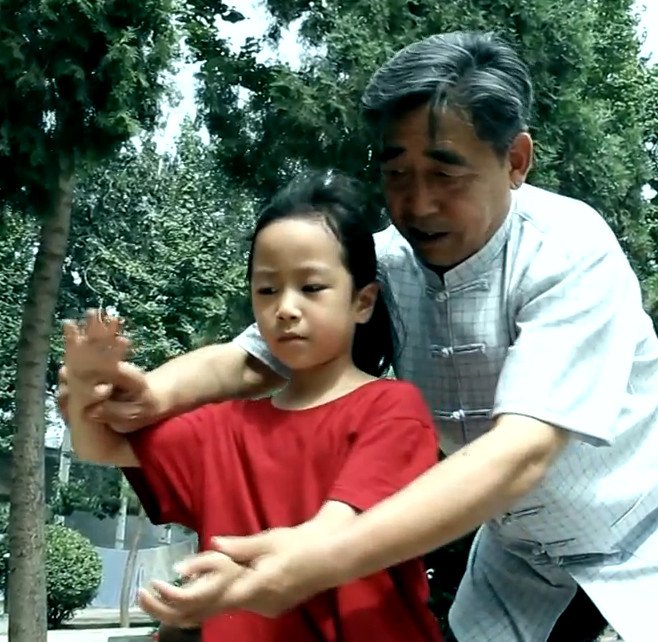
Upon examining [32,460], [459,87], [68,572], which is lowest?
[459,87]

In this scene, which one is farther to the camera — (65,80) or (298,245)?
(65,80)

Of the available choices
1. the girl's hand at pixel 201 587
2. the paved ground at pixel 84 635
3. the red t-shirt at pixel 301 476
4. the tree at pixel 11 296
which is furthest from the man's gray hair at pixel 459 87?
the tree at pixel 11 296

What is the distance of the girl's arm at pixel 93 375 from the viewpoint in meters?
1.39

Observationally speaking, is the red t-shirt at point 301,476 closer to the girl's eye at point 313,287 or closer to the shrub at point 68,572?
the girl's eye at point 313,287

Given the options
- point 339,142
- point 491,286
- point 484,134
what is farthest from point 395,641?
point 339,142

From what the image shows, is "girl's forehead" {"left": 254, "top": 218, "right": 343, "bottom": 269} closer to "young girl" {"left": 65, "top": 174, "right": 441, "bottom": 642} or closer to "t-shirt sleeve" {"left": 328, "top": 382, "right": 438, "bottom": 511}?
"young girl" {"left": 65, "top": 174, "right": 441, "bottom": 642}

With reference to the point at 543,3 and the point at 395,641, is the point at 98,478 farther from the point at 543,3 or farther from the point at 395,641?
the point at 395,641

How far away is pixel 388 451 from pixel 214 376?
0.40 meters

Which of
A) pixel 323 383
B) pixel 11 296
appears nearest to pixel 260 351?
pixel 323 383

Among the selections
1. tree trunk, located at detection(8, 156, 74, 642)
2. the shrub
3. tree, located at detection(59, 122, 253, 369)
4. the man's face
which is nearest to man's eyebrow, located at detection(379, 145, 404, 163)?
the man's face

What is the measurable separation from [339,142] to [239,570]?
8425mm

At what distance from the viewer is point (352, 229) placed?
58.2 inches

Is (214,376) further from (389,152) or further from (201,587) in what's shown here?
(201,587)

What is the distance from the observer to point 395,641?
1.32 m
